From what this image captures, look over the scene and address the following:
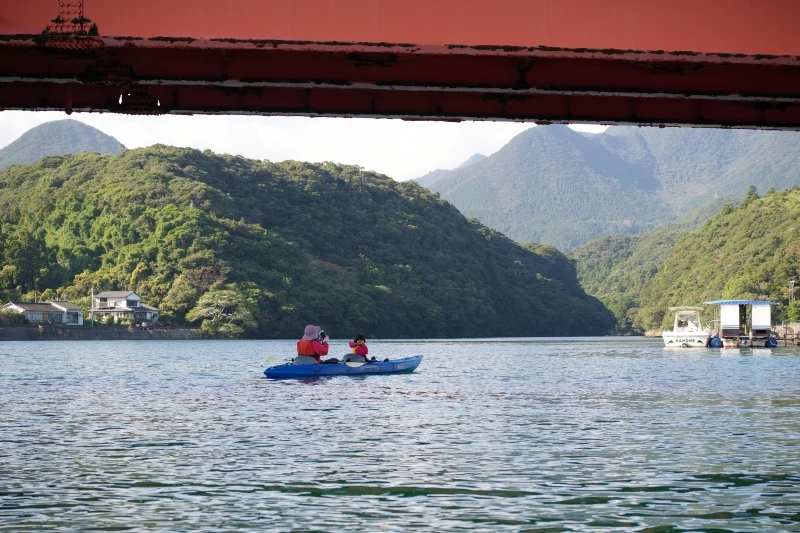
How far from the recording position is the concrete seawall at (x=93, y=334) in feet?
465

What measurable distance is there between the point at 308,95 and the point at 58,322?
441ft

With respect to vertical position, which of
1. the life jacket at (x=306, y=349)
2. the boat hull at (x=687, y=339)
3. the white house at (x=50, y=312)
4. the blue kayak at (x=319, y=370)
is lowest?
the blue kayak at (x=319, y=370)

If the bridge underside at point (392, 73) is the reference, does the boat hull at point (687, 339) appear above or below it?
below

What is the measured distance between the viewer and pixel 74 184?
181 m

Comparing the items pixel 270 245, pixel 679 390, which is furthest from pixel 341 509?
pixel 270 245

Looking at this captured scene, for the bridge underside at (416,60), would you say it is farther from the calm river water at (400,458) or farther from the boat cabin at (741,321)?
the boat cabin at (741,321)

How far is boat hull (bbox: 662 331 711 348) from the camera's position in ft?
375

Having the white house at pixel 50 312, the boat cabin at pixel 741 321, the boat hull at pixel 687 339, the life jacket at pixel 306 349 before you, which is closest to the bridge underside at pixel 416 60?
the life jacket at pixel 306 349

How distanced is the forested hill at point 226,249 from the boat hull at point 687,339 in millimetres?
56816

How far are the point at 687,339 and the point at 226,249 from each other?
237 feet

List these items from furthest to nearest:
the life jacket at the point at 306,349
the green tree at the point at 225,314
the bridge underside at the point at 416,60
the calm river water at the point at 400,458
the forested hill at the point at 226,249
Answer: the forested hill at the point at 226,249, the green tree at the point at 225,314, the life jacket at the point at 306,349, the calm river water at the point at 400,458, the bridge underside at the point at 416,60

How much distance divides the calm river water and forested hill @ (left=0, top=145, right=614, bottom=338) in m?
105

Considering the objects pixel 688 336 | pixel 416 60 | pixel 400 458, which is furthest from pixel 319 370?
pixel 688 336

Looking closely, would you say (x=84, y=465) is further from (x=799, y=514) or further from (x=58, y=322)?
(x=58, y=322)
